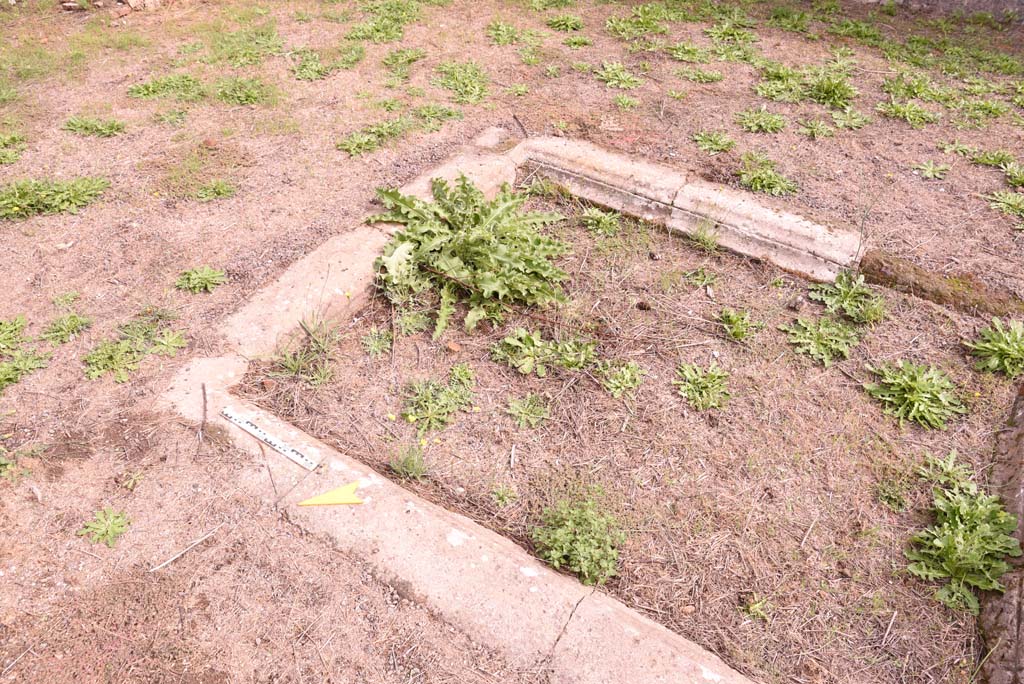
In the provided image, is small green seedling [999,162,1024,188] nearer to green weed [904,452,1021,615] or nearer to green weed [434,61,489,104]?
green weed [904,452,1021,615]

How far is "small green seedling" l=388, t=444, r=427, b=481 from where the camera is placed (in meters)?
2.73

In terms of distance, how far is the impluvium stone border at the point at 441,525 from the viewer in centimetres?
212

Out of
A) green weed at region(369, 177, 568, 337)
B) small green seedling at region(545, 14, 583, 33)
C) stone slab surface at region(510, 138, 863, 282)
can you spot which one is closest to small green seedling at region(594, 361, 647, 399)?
green weed at region(369, 177, 568, 337)

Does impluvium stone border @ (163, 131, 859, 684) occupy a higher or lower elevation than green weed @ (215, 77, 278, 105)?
lower

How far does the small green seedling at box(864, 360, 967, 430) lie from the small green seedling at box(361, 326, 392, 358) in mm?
2286

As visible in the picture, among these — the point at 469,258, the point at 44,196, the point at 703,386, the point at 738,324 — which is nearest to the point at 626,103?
the point at 469,258

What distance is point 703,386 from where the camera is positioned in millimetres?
3141

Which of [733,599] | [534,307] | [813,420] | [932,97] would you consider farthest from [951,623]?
[932,97]

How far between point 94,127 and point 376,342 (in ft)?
10.9

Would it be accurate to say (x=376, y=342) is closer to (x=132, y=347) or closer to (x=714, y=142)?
(x=132, y=347)

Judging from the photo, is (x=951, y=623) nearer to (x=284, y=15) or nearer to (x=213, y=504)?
(x=213, y=504)

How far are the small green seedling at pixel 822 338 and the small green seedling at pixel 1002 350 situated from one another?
21.8 inches

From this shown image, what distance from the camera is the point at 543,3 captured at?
276 inches

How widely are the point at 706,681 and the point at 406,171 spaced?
3.58 meters
